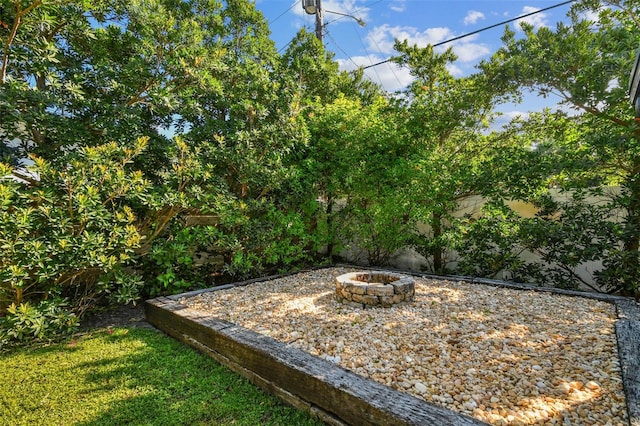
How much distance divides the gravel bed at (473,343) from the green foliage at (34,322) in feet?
4.49

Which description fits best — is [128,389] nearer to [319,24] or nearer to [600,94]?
[600,94]

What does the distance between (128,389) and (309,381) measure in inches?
61.9

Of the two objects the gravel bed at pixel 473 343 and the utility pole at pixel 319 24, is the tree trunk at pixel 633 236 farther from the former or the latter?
the utility pole at pixel 319 24

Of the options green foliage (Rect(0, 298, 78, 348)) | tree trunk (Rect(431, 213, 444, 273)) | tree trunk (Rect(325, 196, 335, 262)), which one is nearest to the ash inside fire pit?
tree trunk (Rect(431, 213, 444, 273))

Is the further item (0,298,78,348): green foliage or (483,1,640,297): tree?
(483,1,640,297): tree

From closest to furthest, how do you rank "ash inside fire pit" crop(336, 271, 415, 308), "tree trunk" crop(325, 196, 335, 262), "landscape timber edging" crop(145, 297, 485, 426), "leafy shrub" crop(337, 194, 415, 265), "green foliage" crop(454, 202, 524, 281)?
1. "landscape timber edging" crop(145, 297, 485, 426)
2. "ash inside fire pit" crop(336, 271, 415, 308)
3. "green foliage" crop(454, 202, 524, 281)
4. "leafy shrub" crop(337, 194, 415, 265)
5. "tree trunk" crop(325, 196, 335, 262)

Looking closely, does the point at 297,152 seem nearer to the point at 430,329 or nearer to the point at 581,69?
the point at 430,329

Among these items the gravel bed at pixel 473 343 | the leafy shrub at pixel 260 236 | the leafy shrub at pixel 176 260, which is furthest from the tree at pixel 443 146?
the leafy shrub at pixel 176 260

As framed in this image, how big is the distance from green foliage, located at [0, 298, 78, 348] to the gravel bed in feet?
4.49

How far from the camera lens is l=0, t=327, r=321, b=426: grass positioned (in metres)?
2.24

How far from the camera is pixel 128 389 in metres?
2.58

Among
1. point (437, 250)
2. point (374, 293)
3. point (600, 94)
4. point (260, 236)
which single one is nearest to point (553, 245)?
point (437, 250)

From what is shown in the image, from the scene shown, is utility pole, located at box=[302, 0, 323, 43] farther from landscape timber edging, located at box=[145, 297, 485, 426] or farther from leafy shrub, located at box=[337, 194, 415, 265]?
landscape timber edging, located at box=[145, 297, 485, 426]

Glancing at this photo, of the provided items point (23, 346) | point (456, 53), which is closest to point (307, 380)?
point (23, 346)
